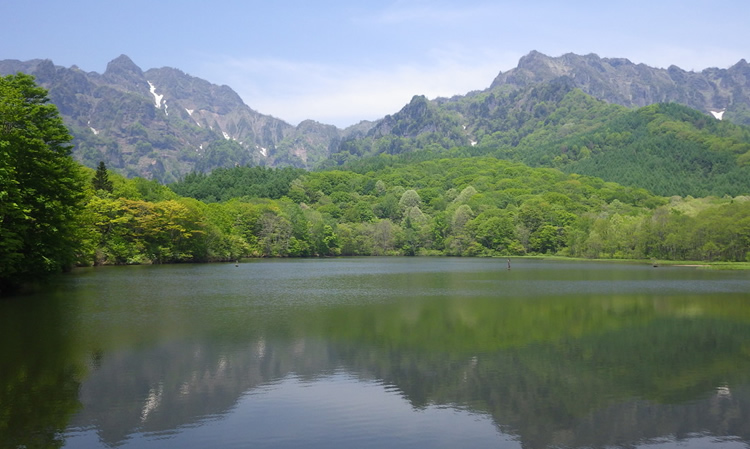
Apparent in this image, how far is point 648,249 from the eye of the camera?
108m

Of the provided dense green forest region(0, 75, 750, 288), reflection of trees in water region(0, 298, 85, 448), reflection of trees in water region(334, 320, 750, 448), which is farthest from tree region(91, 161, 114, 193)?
reflection of trees in water region(334, 320, 750, 448)

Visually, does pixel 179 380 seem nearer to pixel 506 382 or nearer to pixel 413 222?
pixel 506 382

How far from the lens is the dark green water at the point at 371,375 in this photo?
46.1 feet

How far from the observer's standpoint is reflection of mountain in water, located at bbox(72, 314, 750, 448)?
14641 millimetres

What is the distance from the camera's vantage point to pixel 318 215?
484ft

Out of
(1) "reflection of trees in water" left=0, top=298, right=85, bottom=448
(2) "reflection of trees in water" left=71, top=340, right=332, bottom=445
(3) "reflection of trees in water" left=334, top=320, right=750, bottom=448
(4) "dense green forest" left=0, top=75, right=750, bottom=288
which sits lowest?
(3) "reflection of trees in water" left=334, top=320, right=750, bottom=448

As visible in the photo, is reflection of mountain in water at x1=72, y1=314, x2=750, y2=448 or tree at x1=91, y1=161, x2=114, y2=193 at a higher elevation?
tree at x1=91, y1=161, x2=114, y2=193

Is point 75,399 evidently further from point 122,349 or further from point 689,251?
point 689,251

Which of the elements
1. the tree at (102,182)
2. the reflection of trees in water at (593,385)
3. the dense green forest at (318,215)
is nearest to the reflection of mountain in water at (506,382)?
the reflection of trees in water at (593,385)

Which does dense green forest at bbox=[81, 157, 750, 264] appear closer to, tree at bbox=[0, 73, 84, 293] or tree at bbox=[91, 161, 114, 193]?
tree at bbox=[91, 161, 114, 193]

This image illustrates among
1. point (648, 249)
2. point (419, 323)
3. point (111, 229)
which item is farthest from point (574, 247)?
point (419, 323)

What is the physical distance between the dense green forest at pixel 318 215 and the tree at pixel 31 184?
122 mm

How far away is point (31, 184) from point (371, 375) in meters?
34.6

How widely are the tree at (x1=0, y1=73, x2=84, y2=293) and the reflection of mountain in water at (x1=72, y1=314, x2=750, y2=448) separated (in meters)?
20.3
